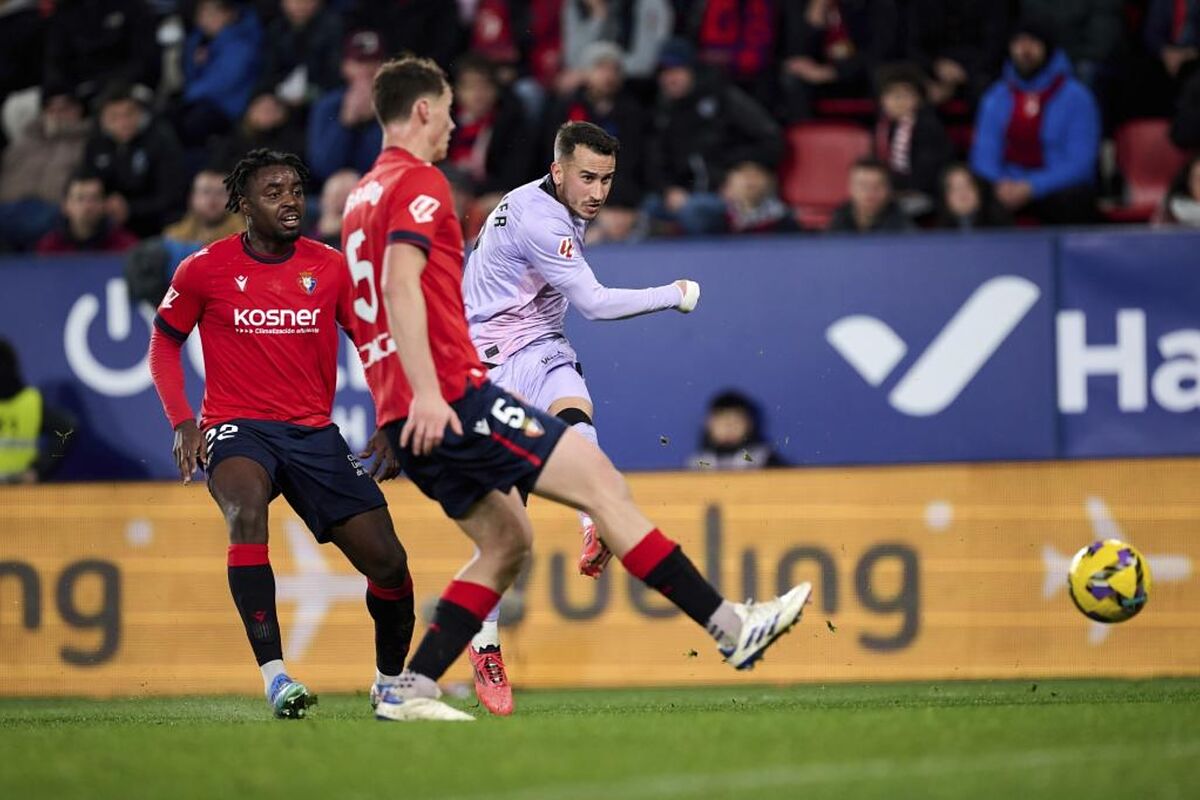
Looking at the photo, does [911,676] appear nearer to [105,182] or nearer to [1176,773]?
[1176,773]

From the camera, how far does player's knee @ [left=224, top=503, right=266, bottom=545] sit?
26.2 ft

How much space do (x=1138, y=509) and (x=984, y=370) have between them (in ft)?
6.71

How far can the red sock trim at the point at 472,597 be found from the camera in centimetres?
695

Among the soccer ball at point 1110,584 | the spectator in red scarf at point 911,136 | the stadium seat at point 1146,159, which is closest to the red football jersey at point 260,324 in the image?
the soccer ball at point 1110,584

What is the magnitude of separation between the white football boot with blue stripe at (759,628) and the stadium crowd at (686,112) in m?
6.65

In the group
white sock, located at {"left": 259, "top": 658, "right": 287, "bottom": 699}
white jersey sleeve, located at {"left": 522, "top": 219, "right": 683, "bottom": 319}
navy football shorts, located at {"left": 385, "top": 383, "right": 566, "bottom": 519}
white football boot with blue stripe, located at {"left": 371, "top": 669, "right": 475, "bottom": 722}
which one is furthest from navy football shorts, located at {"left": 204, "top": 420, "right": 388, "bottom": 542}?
navy football shorts, located at {"left": 385, "top": 383, "right": 566, "bottom": 519}

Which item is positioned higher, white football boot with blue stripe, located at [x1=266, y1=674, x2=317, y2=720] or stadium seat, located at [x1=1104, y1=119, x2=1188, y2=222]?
stadium seat, located at [x1=1104, y1=119, x2=1188, y2=222]

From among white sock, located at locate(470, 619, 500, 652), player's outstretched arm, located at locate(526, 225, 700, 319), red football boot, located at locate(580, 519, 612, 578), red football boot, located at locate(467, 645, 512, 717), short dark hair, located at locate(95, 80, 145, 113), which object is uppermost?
short dark hair, located at locate(95, 80, 145, 113)

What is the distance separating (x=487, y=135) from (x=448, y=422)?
8056 mm

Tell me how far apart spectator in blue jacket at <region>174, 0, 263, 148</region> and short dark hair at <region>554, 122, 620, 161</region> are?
317 inches

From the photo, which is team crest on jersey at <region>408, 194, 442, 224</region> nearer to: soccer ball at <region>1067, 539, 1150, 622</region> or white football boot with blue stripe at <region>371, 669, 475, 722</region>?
white football boot with blue stripe at <region>371, 669, 475, 722</region>

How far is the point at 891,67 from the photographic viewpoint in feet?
46.1

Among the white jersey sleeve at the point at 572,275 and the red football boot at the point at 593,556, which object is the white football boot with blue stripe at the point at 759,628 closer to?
the white jersey sleeve at the point at 572,275

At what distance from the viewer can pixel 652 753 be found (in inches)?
245
